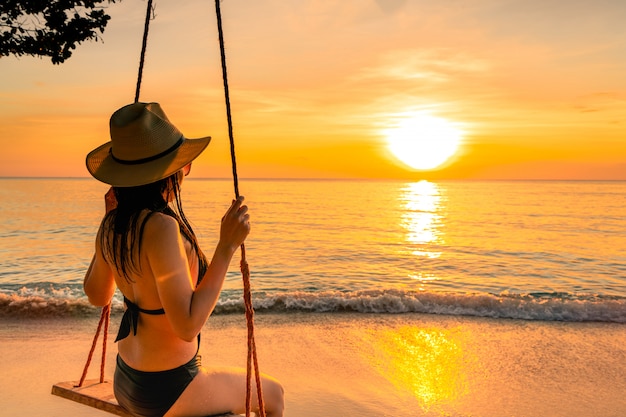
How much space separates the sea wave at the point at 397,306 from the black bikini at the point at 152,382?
6.32m

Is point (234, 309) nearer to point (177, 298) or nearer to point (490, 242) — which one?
point (177, 298)

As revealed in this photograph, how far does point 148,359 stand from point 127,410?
0.34 meters

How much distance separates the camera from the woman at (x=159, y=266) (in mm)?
1908

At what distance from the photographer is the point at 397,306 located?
8.77 m

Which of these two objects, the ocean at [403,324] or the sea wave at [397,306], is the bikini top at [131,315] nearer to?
the ocean at [403,324]

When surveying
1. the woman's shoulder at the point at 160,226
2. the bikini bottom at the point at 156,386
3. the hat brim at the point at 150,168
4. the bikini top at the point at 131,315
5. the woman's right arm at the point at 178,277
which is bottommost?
the bikini bottom at the point at 156,386

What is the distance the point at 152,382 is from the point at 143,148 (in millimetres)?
856

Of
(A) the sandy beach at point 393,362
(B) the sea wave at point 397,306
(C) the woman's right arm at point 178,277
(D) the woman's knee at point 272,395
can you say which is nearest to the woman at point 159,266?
(C) the woman's right arm at point 178,277

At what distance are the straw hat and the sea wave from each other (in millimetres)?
6571

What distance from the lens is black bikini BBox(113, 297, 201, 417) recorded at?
2.13 m

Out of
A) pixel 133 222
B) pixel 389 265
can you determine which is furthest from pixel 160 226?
pixel 389 265

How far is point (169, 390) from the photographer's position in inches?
84.0

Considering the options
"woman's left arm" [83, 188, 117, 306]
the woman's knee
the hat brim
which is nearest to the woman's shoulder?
the hat brim

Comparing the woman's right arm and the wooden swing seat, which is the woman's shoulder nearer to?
the woman's right arm
